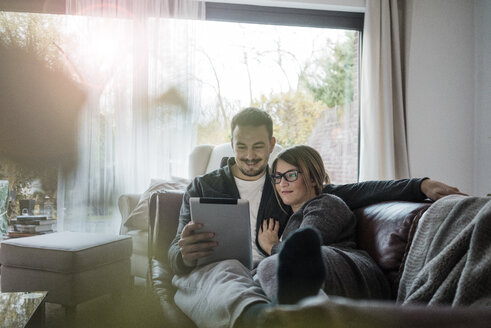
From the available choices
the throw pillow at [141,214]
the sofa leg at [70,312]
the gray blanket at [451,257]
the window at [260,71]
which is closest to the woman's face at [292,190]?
the gray blanket at [451,257]

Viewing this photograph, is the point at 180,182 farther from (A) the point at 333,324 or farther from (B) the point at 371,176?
(A) the point at 333,324

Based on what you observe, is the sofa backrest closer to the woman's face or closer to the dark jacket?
the dark jacket

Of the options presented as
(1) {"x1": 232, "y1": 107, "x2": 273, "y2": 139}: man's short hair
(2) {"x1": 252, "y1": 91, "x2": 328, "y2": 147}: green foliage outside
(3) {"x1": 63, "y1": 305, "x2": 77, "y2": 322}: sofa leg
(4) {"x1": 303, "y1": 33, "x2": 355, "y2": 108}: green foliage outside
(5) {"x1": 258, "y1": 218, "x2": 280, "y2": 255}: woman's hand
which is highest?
(4) {"x1": 303, "y1": 33, "x2": 355, "y2": 108}: green foliage outside

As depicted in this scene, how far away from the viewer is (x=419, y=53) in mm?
3518

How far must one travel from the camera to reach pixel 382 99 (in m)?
3.48

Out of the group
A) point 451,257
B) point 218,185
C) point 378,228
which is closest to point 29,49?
point 218,185

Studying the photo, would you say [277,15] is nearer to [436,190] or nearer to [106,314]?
[436,190]

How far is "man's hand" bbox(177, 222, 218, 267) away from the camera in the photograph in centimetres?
129

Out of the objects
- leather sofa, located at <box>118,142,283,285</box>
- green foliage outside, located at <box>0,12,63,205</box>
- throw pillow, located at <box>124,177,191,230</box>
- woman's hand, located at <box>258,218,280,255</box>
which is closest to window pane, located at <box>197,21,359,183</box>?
leather sofa, located at <box>118,142,283,285</box>

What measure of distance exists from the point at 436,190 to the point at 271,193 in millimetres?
634

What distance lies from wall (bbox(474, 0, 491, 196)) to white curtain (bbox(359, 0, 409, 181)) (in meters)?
0.67

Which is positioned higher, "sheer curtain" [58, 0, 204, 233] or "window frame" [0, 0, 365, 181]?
"window frame" [0, 0, 365, 181]

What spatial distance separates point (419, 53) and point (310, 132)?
1190 mm

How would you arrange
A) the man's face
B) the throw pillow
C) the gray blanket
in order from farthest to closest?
the throw pillow
the man's face
the gray blanket
